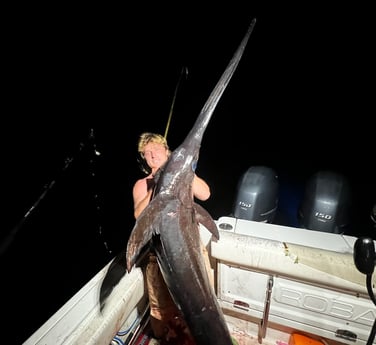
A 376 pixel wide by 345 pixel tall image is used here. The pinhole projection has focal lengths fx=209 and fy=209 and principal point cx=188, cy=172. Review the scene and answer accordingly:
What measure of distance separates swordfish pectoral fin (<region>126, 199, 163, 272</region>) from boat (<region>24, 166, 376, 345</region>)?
63cm

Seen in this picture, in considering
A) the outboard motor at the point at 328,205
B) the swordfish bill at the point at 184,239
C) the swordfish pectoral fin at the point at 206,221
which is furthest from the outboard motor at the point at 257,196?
the swordfish bill at the point at 184,239

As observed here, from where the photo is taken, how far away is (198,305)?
128 cm

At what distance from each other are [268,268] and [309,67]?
27241mm

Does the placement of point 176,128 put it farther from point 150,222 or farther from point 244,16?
point 150,222

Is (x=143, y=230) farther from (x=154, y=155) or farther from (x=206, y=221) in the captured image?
(x=154, y=155)

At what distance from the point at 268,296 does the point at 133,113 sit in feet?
90.2

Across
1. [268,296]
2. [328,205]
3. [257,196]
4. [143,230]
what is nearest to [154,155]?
[143,230]

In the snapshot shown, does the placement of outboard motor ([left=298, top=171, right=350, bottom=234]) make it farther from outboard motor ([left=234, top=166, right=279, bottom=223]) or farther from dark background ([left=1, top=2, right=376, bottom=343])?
dark background ([left=1, top=2, right=376, bottom=343])

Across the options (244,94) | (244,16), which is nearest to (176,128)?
(244,94)

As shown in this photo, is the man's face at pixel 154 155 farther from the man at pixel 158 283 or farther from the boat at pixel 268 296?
the boat at pixel 268 296

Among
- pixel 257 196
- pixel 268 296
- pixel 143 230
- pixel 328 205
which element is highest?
pixel 328 205

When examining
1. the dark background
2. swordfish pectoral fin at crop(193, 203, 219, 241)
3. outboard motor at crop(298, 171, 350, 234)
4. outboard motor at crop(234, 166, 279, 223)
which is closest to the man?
swordfish pectoral fin at crop(193, 203, 219, 241)

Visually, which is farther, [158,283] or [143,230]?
[158,283]

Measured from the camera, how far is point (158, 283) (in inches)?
75.7
